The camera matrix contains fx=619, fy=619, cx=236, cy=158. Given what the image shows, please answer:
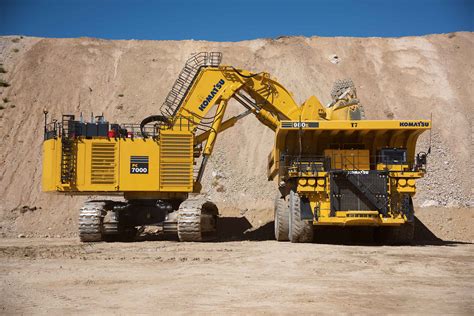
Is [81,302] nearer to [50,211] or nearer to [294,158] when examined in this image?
[294,158]

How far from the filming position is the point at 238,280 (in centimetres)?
1027

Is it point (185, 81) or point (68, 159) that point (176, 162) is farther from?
point (68, 159)

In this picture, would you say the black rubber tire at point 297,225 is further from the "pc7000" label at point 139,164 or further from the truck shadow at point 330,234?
the "pc7000" label at point 139,164

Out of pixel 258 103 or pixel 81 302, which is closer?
pixel 81 302

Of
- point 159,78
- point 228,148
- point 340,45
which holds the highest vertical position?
point 340,45

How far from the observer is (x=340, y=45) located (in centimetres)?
4131

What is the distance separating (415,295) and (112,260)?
6.83 metres

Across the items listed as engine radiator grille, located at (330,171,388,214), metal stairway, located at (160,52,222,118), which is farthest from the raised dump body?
metal stairway, located at (160,52,222,118)

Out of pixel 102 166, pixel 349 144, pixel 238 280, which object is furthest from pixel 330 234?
pixel 238 280

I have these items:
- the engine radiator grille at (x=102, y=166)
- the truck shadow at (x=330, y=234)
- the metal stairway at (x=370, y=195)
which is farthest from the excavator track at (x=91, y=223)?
the metal stairway at (x=370, y=195)

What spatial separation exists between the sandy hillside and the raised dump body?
10.7 metres

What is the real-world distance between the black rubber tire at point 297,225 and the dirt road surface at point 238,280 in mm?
879

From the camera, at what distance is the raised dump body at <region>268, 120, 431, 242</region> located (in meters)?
16.4

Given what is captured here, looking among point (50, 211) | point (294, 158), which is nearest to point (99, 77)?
Answer: point (50, 211)
